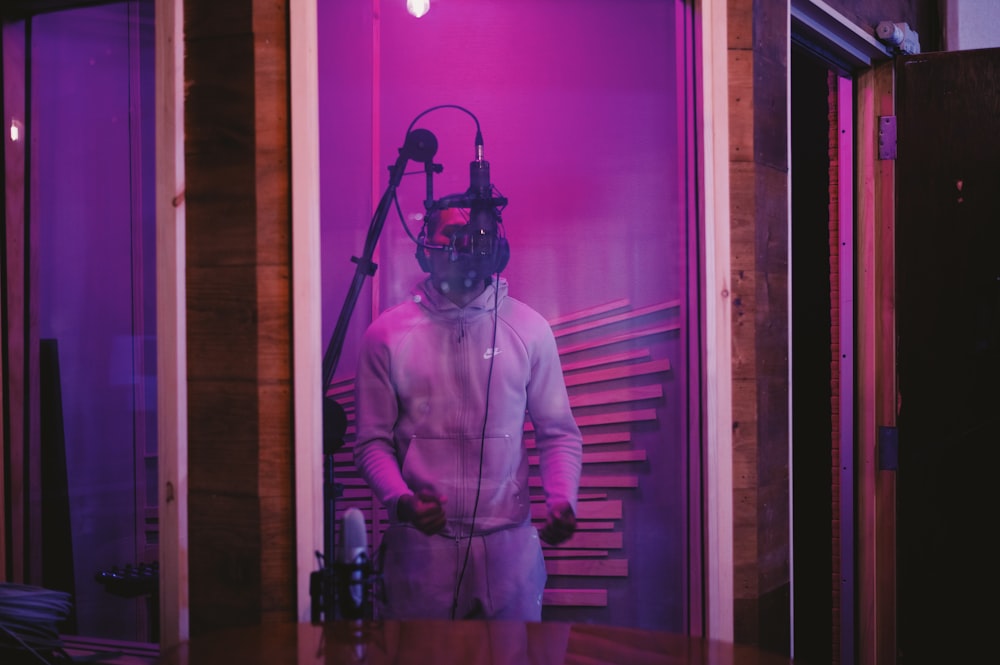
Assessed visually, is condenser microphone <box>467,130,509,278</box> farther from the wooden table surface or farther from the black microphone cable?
the wooden table surface

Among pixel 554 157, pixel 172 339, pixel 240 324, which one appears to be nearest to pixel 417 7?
pixel 554 157

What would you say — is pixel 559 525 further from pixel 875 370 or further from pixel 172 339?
pixel 875 370

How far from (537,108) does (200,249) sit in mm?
824

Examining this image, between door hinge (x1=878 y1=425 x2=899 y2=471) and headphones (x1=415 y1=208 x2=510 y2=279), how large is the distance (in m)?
1.55

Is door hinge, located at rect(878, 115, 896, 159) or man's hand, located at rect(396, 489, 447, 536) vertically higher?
door hinge, located at rect(878, 115, 896, 159)

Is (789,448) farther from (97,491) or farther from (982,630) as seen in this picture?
(97,491)

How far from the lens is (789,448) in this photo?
84.0 inches

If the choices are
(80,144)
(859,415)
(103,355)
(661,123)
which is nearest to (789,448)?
(859,415)

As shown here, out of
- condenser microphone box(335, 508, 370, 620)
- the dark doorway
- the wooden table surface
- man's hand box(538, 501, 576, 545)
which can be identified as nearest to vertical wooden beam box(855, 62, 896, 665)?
the dark doorway

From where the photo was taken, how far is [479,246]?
1.86 m

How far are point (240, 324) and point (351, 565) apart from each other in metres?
0.58

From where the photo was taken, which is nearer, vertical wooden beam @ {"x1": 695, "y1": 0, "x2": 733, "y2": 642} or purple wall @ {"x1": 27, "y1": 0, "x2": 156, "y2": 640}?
vertical wooden beam @ {"x1": 695, "y1": 0, "x2": 733, "y2": 642}

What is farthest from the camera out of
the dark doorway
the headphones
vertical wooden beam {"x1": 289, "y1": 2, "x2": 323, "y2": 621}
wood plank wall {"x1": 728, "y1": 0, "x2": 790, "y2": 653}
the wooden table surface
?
the dark doorway

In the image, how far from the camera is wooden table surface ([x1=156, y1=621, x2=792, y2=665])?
138 cm
